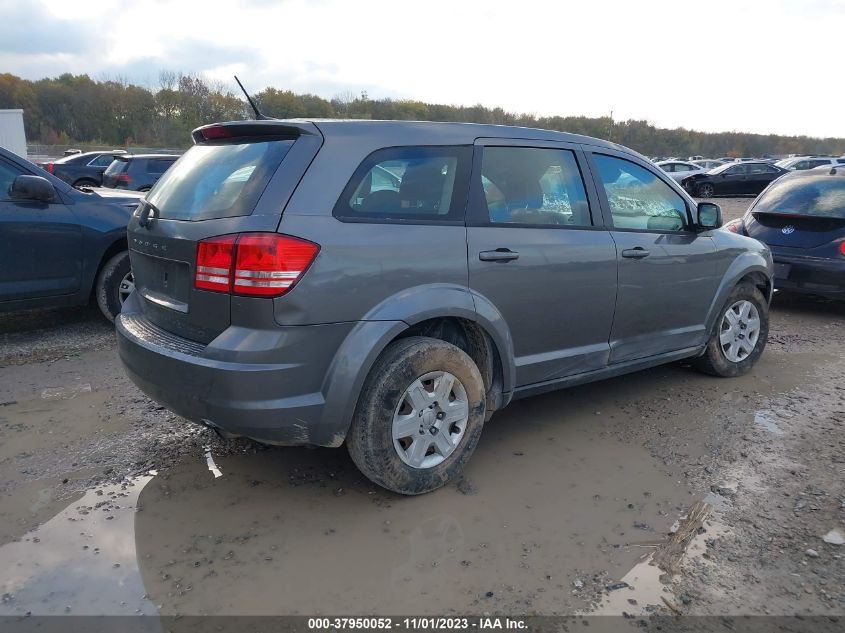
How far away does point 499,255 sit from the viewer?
3.38 meters

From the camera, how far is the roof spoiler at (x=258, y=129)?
302cm

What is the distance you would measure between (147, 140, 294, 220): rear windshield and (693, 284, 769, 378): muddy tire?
3495mm

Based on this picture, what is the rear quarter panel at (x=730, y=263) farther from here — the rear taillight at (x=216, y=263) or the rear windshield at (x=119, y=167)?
the rear windshield at (x=119, y=167)

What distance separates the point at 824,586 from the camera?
2637 millimetres

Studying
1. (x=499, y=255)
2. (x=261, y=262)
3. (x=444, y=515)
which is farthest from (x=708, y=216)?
(x=261, y=262)

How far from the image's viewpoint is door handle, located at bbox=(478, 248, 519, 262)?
3.32 metres

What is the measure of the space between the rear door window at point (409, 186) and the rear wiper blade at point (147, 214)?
1037mm

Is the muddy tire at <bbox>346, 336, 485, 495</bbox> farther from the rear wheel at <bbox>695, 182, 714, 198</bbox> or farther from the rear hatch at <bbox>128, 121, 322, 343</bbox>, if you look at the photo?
the rear wheel at <bbox>695, 182, 714, 198</bbox>

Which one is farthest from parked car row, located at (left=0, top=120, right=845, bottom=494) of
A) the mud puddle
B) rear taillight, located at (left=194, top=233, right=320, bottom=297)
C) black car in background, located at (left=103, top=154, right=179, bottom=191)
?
black car in background, located at (left=103, top=154, right=179, bottom=191)

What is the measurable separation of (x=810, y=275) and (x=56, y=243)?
7.18 metres

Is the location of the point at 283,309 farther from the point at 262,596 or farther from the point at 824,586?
the point at 824,586

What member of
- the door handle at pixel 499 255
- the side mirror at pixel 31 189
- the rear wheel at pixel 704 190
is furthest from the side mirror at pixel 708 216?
the rear wheel at pixel 704 190

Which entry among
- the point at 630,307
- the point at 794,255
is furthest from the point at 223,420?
the point at 794,255

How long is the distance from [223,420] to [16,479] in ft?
4.50
